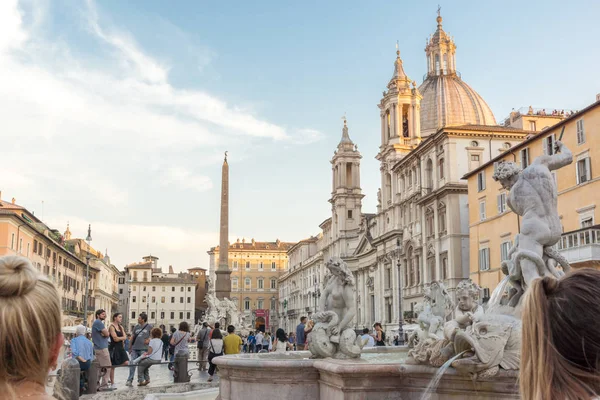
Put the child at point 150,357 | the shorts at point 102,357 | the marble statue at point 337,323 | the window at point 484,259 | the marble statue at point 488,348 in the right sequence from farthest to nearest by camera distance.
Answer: the window at point 484,259, the child at point 150,357, the shorts at point 102,357, the marble statue at point 337,323, the marble statue at point 488,348

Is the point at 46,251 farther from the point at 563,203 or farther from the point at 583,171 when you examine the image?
the point at 583,171

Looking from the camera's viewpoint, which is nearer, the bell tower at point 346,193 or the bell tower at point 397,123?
the bell tower at point 397,123

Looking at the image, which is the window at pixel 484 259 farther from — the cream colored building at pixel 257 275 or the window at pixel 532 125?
the cream colored building at pixel 257 275

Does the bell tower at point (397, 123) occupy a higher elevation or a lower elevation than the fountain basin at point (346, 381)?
higher

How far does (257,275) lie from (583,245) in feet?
297

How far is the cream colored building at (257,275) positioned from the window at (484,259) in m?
74.1

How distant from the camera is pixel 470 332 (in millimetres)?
5723

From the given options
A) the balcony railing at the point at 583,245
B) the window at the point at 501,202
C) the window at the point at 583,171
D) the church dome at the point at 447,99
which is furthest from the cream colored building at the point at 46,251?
the church dome at the point at 447,99

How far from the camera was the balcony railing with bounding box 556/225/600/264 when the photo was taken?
974 inches

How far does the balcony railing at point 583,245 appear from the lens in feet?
81.2

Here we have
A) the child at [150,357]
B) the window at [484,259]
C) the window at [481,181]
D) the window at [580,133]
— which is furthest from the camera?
the window at [481,181]

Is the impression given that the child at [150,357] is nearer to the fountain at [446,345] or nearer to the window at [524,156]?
the fountain at [446,345]

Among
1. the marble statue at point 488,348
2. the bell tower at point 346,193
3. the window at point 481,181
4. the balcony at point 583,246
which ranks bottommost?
the marble statue at point 488,348

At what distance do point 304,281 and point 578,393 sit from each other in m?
90.8
